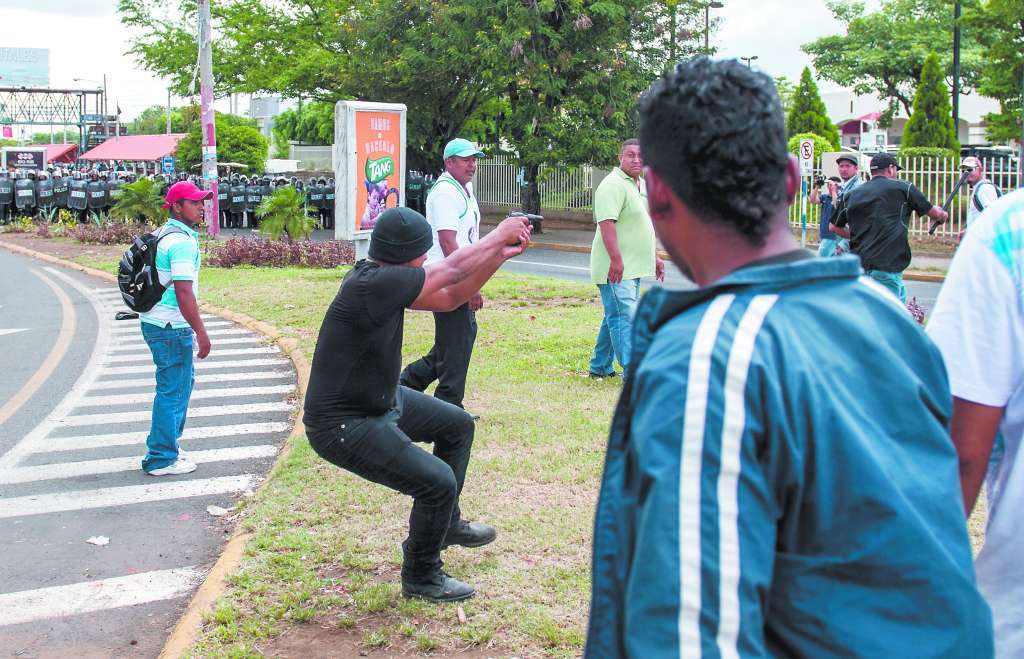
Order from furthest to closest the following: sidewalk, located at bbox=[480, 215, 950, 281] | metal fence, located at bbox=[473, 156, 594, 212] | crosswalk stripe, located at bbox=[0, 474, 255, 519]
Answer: metal fence, located at bbox=[473, 156, 594, 212] < sidewalk, located at bbox=[480, 215, 950, 281] < crosswalk stripe, located at bbox=[0, 474, 255, 519]

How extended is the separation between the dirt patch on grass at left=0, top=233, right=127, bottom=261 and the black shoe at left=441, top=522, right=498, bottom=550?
18.6 meters

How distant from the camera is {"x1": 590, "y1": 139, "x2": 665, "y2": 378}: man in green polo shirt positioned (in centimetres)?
857

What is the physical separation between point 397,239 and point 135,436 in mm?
4660

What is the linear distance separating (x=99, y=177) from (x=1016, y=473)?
34396mm

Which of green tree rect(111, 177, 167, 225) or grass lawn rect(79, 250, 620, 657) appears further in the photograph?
green tree rect(111, 177, 167, 225)

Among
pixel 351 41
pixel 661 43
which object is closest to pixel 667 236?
pixel 661 43

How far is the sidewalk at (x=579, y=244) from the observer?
19203 mm

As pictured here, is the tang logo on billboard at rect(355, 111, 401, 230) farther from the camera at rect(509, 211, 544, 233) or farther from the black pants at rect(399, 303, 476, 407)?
the black pants at rect(399, 303, 476, 407)

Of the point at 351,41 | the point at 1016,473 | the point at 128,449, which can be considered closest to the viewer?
the point at 1016,473

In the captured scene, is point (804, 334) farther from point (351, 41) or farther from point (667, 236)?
point (351, 41)

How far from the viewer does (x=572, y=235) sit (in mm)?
29391

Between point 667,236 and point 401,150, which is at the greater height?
point 401,150

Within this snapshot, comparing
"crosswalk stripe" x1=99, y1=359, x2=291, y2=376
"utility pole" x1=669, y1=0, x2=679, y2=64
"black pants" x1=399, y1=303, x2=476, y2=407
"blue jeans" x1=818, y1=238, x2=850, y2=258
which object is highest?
"utility pole" x1=669, y1=0, x2=679, y2=64

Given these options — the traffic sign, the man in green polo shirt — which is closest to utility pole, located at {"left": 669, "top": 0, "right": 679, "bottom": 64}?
the traffic sign
